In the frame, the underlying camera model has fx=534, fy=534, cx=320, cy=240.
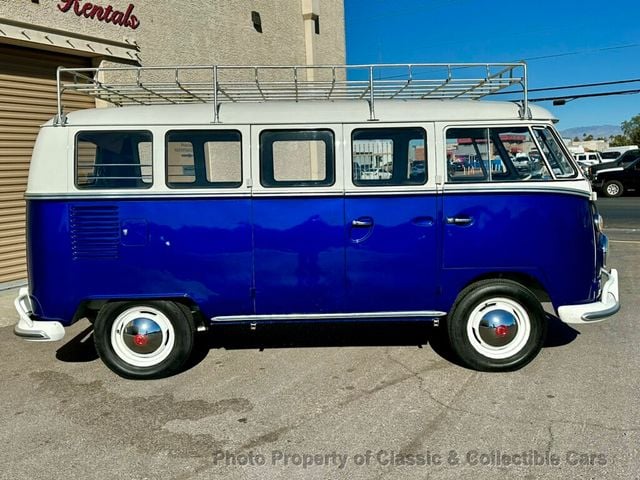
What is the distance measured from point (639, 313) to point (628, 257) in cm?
402

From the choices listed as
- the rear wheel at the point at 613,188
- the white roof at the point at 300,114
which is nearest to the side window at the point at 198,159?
the white roof at the point at 300,114

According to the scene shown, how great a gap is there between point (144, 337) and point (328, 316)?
5.32ft

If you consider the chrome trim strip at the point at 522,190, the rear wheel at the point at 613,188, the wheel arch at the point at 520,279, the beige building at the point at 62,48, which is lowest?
the wheel arch at the point at 520,279

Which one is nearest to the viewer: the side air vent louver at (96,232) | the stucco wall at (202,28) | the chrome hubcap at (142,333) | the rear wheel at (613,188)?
the side air vent louver at (96,232)

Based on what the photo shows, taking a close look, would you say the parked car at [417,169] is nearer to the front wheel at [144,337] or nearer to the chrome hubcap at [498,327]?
the chrome hubcap at [498,327]

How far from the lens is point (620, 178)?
74.3ft

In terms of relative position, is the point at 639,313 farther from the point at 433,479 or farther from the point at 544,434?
the point at 433,479

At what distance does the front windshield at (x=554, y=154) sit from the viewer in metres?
4.59

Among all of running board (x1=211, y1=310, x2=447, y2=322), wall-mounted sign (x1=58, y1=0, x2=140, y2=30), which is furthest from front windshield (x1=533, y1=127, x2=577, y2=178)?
wall-mounted sign (x1=58, y1=0, x2=140, y2=30)

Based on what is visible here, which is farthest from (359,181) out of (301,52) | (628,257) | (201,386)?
(301,52)

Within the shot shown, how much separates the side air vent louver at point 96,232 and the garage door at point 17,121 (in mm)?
5115

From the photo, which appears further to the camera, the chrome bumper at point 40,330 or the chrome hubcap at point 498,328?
the chrome hubcap at point 498,328

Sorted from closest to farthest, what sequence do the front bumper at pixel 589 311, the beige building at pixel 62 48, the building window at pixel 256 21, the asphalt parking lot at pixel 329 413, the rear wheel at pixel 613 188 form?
1. the asphalt parking lot at pixel 329 413
2. the front bumper at pixel 589 311
3. the beige building at pixel 62 48
4. the building window at pixel 256 21
5. the rear wheel at pixel 613 188

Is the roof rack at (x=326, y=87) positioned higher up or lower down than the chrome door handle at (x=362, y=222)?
higher up
